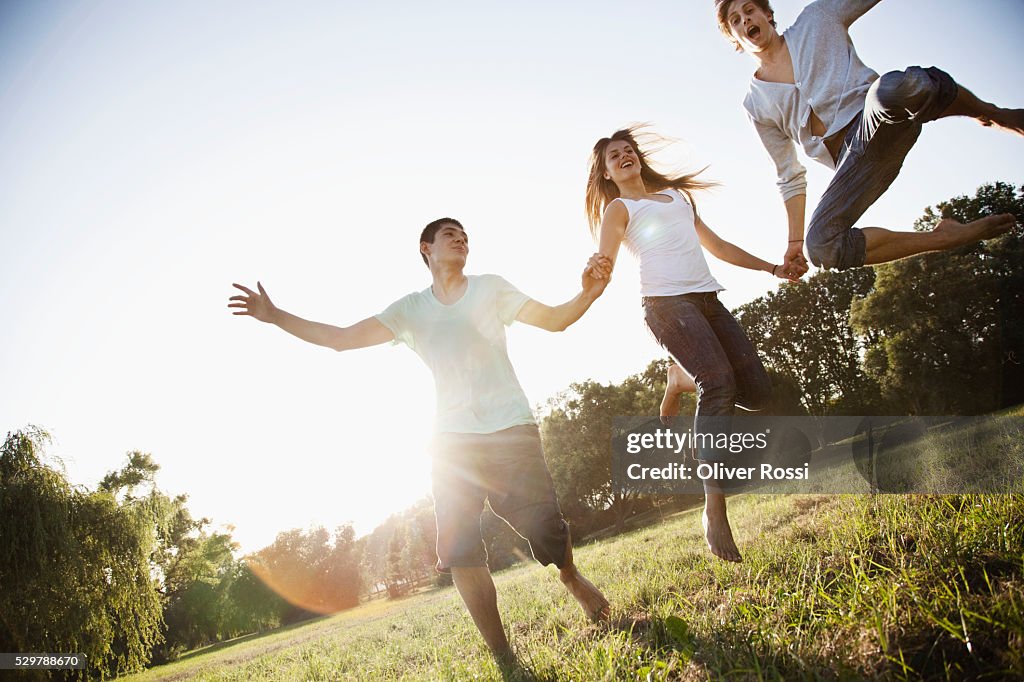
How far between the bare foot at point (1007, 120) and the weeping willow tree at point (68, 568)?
64.1 ft

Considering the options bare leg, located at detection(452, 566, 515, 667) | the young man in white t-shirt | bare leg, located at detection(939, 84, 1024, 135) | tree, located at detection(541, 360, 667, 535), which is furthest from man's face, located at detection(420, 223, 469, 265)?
tree, located at detection(541, 360, 667, 535)

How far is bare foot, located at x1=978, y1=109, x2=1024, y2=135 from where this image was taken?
2.74 metres

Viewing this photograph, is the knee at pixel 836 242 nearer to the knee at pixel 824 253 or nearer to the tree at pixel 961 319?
the knee at pixel 824 253

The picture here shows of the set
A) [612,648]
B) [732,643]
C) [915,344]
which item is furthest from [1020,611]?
[915,344]

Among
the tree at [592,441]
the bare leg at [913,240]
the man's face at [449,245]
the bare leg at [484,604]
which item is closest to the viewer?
the bare leg at [484,604]

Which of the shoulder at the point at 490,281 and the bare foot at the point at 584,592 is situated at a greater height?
the shoulder at the point at 490,281

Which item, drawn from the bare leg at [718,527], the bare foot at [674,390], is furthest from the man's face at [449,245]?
the bare leg at [718,527]

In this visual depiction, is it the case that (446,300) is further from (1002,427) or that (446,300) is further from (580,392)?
(580,392)

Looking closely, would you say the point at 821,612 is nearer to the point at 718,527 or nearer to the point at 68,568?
the point at 718,527

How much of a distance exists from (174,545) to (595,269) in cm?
5275

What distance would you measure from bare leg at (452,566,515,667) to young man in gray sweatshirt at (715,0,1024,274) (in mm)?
2637

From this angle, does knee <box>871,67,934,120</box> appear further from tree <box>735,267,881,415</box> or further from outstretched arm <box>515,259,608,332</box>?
tree <box>735,267,881,415</box>

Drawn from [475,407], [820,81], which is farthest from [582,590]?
[820,81]

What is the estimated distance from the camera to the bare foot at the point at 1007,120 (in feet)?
8.99
